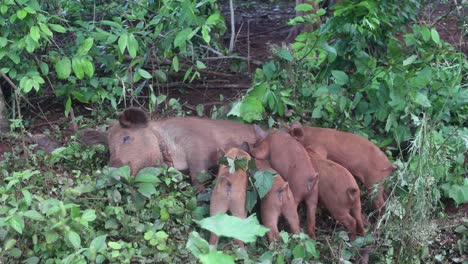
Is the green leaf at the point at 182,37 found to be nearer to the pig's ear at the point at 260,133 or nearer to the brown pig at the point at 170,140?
the brown pig at the point at 170,140

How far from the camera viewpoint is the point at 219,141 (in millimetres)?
5203

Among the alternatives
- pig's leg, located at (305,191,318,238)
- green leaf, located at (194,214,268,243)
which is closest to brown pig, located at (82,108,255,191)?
pig's leg, located at (305,191,318,238)

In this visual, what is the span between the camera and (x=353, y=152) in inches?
196

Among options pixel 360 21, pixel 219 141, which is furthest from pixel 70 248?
pixel 360 21

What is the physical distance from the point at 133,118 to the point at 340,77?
5.61 ft

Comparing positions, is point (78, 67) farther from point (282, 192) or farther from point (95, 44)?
point (282, 192)

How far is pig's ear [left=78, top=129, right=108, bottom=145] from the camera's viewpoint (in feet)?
17.2

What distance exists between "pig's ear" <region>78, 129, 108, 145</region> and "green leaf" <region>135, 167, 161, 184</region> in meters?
0.66

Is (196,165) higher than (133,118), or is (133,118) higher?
(133,118)

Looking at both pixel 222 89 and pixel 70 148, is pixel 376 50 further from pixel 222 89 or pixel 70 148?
pixel 70 148

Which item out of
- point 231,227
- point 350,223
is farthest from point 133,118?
point 231,227

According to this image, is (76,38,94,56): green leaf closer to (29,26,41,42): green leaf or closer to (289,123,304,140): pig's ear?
(29,26,41,42): green leaf

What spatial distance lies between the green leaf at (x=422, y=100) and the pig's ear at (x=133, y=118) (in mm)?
2099

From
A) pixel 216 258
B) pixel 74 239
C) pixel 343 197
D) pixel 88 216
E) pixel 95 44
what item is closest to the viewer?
pixel 216 258
